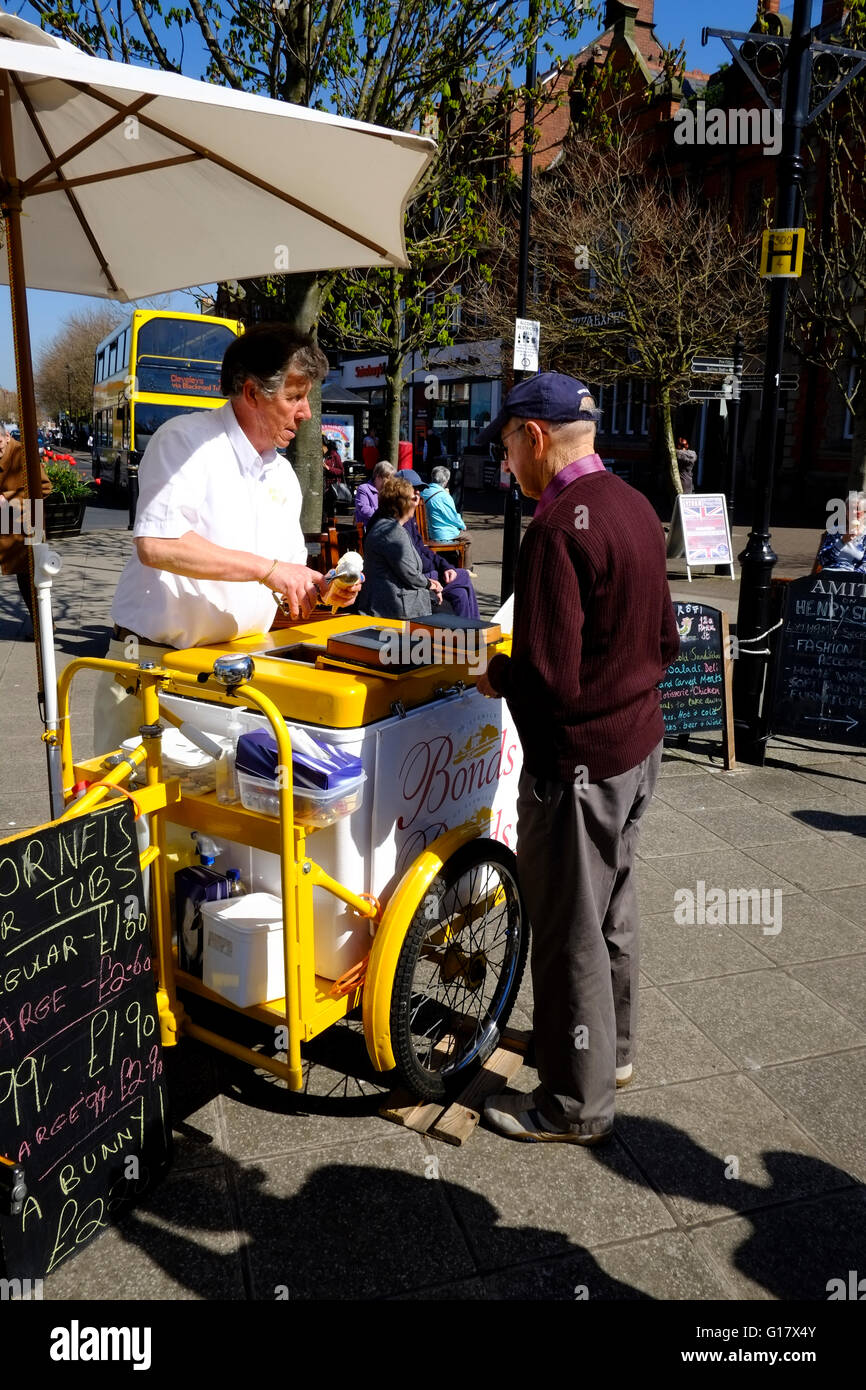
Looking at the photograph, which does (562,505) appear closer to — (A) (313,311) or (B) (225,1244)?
(B) (225,1244)

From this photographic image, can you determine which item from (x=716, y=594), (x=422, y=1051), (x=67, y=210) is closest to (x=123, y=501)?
(x=716, y=594)

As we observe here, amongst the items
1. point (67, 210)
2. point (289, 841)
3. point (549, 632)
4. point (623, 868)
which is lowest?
point (623, 868)

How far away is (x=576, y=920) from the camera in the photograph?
2.56 metres

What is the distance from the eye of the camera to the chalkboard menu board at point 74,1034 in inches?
79.3

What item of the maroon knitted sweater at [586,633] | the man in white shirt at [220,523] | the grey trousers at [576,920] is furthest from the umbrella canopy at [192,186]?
the grey trousers at [576,920]

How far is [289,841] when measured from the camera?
225 cm

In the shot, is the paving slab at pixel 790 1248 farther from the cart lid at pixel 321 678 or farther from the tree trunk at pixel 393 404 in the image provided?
the tree trunk at pixel 393 404

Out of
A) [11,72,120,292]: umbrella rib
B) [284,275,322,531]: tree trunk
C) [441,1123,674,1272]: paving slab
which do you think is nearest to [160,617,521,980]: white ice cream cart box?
[441,1123,674,1272]: paving slab

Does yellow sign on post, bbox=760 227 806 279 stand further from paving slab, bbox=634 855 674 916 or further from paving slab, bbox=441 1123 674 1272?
paving slab, bbox=441 1123 674 1272

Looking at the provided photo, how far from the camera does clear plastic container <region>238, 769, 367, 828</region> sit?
226cm

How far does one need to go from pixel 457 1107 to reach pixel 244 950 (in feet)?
2.99

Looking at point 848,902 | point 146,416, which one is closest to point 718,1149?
point 848,902

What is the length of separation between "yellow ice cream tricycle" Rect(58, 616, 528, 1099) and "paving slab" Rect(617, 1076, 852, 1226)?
558 mm
